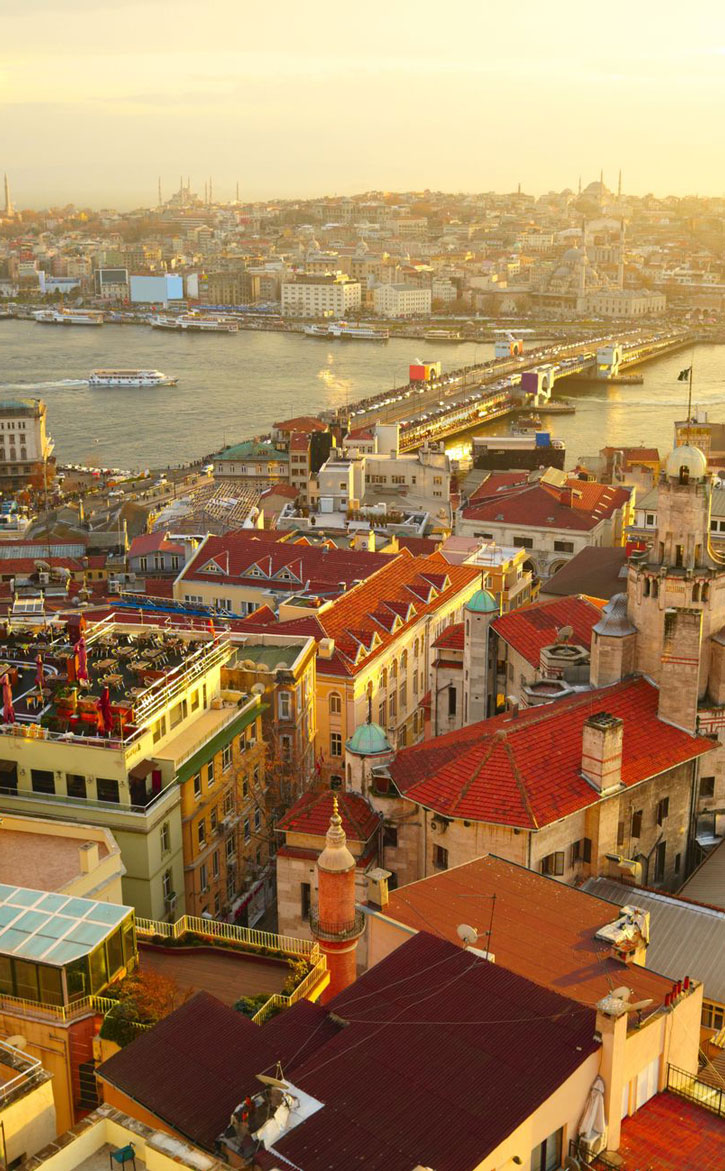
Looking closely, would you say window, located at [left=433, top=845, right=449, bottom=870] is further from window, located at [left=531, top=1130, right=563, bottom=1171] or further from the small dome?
window, located at [left=531, top=1130, right=563, bottom=1171]

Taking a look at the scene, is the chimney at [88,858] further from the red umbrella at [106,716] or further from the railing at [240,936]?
the red umbrella at [106,716]

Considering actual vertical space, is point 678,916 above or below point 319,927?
below

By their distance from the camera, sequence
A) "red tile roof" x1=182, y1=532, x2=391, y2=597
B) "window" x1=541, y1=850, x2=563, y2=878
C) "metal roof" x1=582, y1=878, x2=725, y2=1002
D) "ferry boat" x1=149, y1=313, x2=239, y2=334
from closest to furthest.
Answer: "metal roof" x1=582, y1=878, x2=725, y2=1002
"window" x1=541, y1=850, x2=563, y2=878
"red tile roof" x1=182, y1=532, x2=391, y2=597
"ferry boat" x1=149, y1=313, x2=239, y2=334

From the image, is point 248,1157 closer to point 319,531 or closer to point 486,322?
A: point 319,531

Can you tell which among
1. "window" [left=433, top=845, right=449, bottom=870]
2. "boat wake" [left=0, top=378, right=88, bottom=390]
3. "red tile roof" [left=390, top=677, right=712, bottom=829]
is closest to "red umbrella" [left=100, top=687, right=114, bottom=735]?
"red tile roof" [left=390, top=677, right=712, bottom=829]

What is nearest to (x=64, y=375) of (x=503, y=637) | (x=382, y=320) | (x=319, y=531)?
(x=382, y=320)

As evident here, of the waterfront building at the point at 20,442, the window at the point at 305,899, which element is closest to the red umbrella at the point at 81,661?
the window at the point at 305,899
